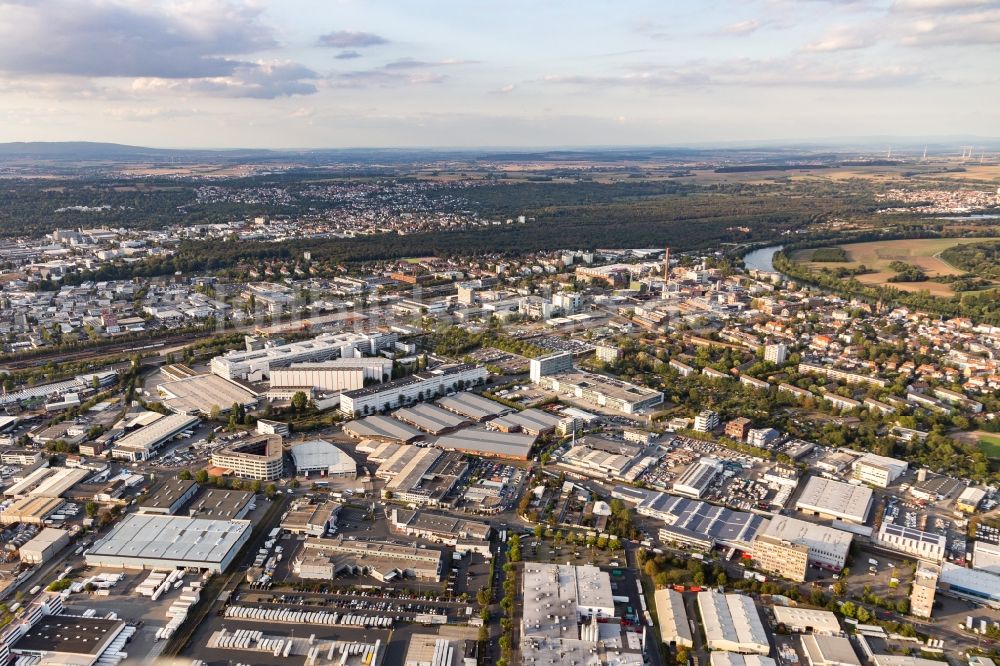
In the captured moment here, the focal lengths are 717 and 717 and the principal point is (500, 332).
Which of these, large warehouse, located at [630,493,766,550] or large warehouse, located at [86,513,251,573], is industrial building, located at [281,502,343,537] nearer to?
large warehouse, located at [86,513,251,573]

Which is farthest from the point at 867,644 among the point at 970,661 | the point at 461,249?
the point at 461,249

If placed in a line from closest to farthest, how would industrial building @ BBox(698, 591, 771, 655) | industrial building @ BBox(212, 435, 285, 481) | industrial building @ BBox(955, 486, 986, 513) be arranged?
industrial building @ BBox(698, 591, 771, 655), industrial building @ BBox(955, 486, 986, 513), industrial building @ BBox(212, 435, 285, 481)

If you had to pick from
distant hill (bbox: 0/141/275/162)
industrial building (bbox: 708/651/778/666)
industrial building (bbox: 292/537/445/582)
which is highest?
distant hill (bbox: 0/141/275/162)

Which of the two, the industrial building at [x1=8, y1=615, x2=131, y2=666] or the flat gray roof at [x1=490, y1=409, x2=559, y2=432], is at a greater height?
the flat gray roof at [x1=490, y1=409, x2=559, y2=432]

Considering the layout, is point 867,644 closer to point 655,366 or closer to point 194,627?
point 194,627

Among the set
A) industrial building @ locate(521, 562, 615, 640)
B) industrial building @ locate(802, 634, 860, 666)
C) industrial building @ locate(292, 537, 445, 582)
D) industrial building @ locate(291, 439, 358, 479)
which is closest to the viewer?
industrial building @ locate(802, 634, 860, 666)

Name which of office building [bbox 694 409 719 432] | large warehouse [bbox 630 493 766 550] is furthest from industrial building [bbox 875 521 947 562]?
office building [bbox 694 409 719 432]

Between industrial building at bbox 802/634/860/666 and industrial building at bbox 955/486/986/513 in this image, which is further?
industrial building at bbox 955/486/986/513

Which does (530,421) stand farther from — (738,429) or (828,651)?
(828,651)
